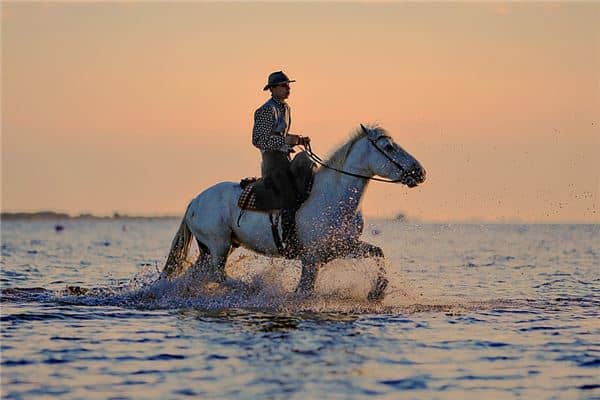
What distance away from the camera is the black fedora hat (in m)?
14.9

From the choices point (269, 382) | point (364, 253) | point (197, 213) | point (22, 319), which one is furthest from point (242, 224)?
point (269, 382)

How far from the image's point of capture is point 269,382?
966cm

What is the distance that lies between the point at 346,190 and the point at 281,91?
1753 mm

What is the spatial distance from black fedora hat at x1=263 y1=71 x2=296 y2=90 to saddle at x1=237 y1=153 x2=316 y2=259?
1.07 m

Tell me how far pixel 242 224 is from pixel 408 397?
6759 mm

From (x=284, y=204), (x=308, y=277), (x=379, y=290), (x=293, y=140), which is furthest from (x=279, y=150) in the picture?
(x=379, y=290)

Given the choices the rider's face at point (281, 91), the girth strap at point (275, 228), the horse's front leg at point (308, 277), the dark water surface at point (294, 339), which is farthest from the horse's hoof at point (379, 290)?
the rider's face at point (281, 91)

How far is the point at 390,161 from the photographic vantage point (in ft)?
46.9

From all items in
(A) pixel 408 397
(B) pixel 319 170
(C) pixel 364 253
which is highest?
(B) pixel 319 170

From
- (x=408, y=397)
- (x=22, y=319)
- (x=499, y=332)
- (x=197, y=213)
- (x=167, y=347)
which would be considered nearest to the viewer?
(x=408, y=397)

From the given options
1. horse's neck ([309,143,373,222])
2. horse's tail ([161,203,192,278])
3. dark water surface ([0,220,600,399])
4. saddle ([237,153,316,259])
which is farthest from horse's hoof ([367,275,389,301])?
horse's tail ([161,203,192,278])

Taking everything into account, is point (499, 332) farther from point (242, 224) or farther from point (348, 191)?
point (242, 224)

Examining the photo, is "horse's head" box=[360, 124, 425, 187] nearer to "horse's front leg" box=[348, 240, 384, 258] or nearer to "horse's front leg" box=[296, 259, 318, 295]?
"horse's front leg" box=[348, 240, 384, 258]

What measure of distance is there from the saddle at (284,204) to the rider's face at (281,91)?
88 cm
